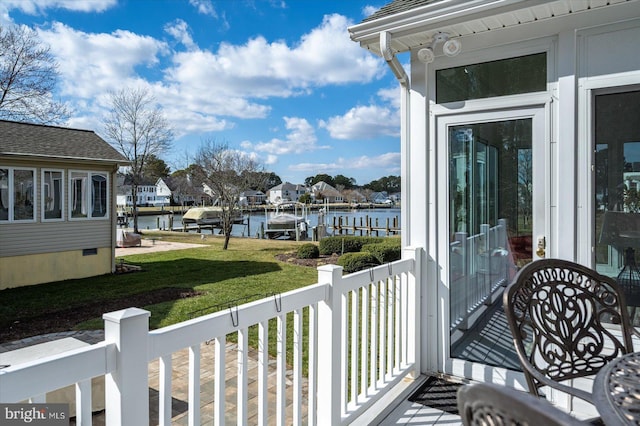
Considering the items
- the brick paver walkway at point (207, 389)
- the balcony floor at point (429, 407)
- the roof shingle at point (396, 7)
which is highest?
the roof shingle at point (396, 7)

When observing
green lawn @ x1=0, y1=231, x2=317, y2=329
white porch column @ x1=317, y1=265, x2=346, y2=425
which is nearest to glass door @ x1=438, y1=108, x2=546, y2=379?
white porch column @ x1=317, y1=265, x2=346, y2=425

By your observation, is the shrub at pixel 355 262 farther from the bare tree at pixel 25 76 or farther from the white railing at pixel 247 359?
the bare tree at pixel 25 76

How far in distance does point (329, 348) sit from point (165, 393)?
996mm

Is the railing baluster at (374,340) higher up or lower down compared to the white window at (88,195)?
lower down

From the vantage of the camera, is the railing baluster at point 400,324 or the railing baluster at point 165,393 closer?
the railing baluster at point 165,393

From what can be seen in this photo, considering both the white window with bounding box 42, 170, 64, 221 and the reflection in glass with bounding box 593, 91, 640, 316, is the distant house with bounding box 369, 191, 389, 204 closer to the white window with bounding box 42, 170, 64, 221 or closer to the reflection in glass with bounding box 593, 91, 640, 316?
the white window with bounding box 42, 170, 64, 221

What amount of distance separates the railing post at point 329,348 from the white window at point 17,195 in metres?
9.53

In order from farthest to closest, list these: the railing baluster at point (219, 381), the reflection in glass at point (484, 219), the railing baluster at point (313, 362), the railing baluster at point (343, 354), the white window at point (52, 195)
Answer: the white window at point (52, 195) < the reflection in glass at point (484, 219) < the railing baluster at point (343, 354) < the railing baluster at point (313, 362) < the railing baluster at point (219, 381)

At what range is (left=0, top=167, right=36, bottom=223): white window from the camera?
882 cm

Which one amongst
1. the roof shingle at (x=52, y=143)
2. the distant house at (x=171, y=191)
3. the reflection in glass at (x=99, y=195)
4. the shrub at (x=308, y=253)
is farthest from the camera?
the distant house at (x=171, y=191)

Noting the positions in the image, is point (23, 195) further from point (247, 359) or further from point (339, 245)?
point (247, 359)

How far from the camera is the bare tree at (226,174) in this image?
1603 cm

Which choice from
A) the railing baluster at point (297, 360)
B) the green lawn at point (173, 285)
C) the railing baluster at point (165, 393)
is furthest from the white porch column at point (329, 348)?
the green lawn at point (173, 285)

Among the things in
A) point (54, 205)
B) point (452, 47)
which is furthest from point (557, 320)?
point (54, 205)
